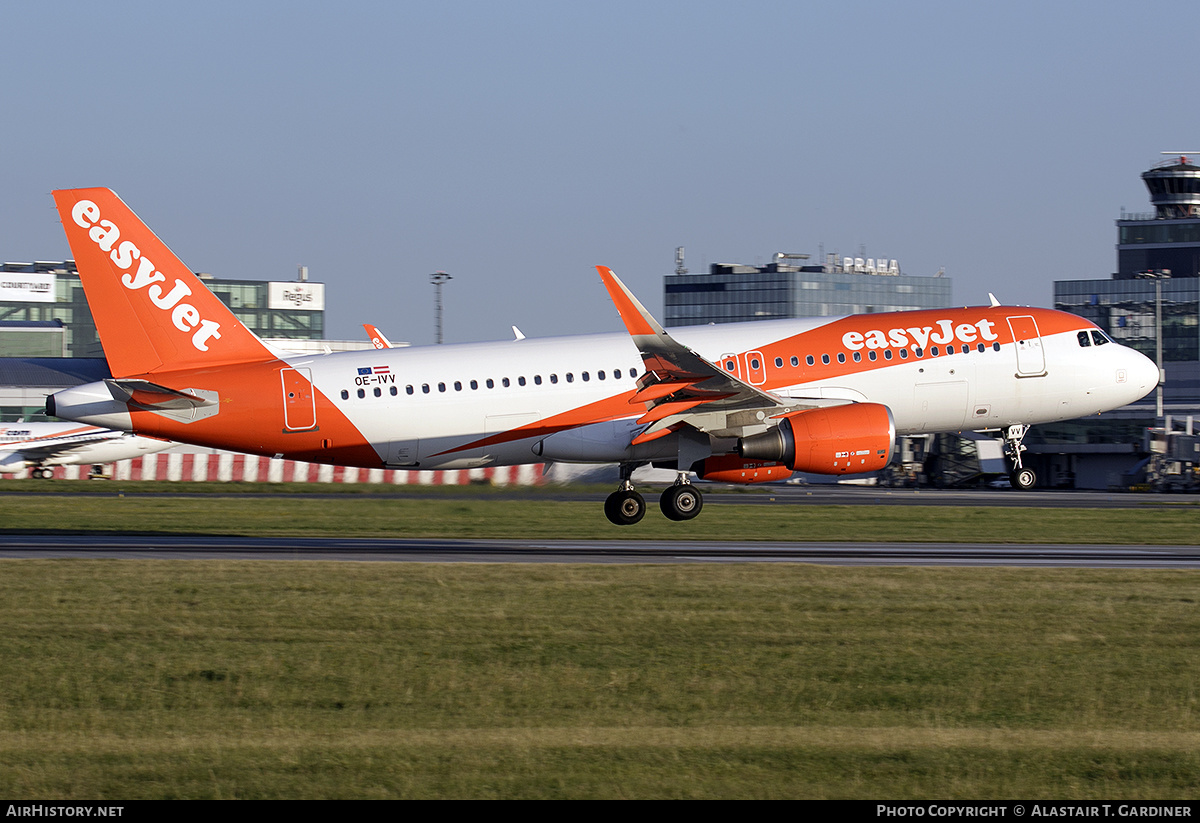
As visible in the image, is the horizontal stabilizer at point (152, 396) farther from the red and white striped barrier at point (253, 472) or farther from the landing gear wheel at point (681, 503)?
the red and white striped barrier at point (253, 472)

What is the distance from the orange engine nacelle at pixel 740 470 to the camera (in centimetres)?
3038

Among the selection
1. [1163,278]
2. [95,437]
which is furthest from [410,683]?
[1163,278]

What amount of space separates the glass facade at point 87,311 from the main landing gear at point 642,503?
5523 inches

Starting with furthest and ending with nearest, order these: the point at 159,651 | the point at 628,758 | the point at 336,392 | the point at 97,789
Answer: the point at 336,392 → the point at 159,651 → the point at 628,758 → the point at 97,789

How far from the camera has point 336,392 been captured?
30375 millimetres

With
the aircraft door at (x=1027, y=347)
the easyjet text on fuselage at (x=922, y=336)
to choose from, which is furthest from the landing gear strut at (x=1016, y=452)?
the easyjet text on fuselage at (x=922, y=336)

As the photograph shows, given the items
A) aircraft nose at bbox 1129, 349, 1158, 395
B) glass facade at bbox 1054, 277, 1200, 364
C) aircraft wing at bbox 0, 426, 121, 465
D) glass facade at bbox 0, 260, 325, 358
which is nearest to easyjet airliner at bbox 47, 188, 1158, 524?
aircraft nose at bbox 1129, 349, 1158, 395

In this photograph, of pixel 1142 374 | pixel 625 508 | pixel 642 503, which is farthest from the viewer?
pixel 1142 374

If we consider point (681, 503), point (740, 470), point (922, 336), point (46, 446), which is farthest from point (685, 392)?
point (46, 446)

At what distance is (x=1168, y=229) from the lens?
139 metres

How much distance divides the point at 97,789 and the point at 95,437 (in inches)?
2431

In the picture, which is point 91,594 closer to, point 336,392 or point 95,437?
point 336,392

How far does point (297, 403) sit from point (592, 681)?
16585mm

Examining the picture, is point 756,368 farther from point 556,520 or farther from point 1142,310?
point 1142,310
